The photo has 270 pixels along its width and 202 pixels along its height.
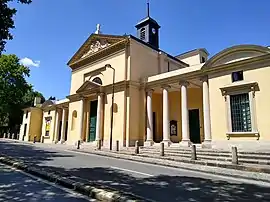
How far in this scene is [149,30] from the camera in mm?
26281

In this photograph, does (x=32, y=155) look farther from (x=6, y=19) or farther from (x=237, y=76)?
(x=237, y=76)

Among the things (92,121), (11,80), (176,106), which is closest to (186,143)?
(176,106)

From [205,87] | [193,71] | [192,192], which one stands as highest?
[193,71]

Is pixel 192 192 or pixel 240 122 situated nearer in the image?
pixel 192 192

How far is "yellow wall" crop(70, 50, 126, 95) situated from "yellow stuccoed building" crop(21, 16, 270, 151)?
0.27 ft

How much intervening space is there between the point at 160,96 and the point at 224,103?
31.2 feet

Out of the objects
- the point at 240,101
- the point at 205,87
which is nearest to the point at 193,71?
the point at 205,87

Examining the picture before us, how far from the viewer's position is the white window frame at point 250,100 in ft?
46.0

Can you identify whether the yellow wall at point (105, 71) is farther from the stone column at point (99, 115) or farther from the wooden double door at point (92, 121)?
the wooden double door at point (92, 121)

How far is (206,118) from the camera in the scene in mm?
16312

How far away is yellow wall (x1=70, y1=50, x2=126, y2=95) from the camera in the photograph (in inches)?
869

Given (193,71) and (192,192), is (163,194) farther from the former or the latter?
(193,71)

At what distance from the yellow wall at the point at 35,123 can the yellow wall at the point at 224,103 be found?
99.3 feet

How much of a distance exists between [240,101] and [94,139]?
14279mm
